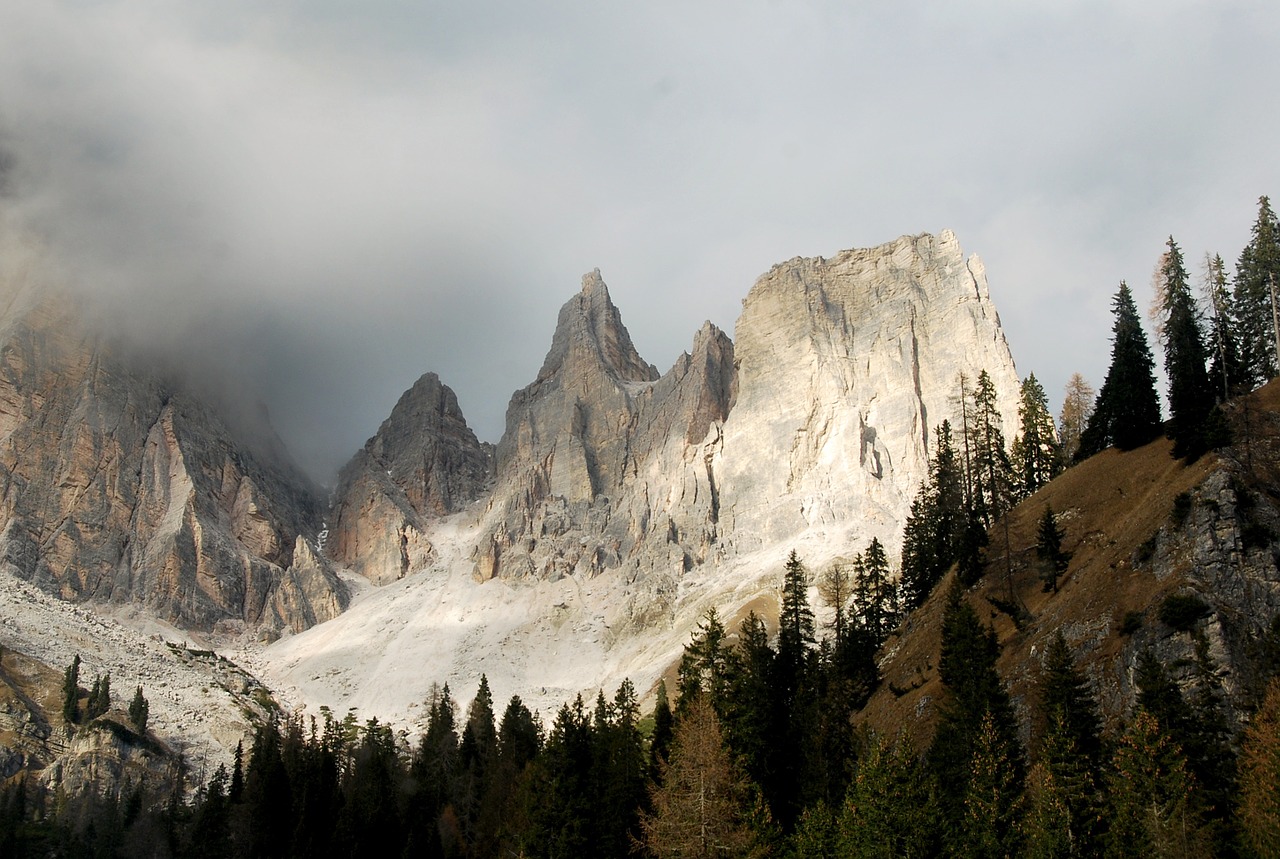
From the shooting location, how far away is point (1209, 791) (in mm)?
44656

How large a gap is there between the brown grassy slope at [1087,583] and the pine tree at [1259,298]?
1496 centimetres

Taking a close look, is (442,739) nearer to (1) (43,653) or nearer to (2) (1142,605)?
(2) (1142,605)

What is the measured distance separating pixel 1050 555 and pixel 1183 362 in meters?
15.6

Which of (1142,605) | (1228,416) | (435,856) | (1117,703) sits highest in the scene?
(1228,416)

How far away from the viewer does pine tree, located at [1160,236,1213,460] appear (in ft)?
217

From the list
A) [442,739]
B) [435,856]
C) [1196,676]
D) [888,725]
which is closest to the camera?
[1196,676]

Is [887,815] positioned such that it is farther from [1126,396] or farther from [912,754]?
[1126,396]

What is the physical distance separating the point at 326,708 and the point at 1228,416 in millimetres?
166398

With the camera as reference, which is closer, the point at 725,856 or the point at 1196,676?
the point at 725,856

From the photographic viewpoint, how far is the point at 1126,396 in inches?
3095

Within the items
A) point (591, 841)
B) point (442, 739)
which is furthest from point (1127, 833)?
point (442, 739)

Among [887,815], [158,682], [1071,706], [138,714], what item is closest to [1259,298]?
[1071,706]

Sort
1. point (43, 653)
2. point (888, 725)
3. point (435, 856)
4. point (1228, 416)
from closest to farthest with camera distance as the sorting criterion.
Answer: point (1228, 416) → point (888, 725) → point (435, 856) → point (43, 653)

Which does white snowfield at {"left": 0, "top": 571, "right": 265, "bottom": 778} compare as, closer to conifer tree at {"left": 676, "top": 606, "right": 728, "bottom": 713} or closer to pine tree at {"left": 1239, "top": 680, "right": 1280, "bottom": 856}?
conifer tree at {"left": 676, "top": 606, "right": 728, "bottom": 713}
